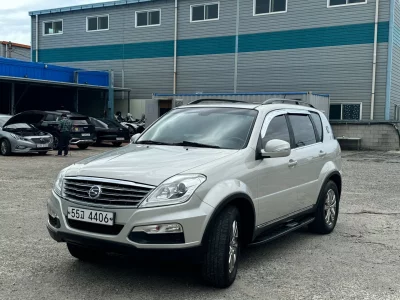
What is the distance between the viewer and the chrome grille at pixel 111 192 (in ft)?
12.8

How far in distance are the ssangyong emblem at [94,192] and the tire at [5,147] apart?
13.4 meters

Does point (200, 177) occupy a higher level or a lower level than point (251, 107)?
lower

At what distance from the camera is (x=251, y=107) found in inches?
212

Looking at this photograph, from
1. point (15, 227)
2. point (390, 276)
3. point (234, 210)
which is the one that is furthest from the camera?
point (15, 227)

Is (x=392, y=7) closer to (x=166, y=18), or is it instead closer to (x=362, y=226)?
(x=166, y=18)

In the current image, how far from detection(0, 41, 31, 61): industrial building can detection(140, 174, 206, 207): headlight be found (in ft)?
137

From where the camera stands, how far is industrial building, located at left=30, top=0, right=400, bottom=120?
2317 centimetres

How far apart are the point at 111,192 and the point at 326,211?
3539 millimetres

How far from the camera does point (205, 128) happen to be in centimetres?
519

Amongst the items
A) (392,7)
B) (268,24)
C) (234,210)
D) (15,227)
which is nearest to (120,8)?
(268,24)

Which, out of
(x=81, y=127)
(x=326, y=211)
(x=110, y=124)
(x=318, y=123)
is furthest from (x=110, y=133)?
(x=326, y=211)

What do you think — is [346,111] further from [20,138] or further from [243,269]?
[243,269]

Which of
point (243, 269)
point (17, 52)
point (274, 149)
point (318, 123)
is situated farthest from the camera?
point (17, 52)

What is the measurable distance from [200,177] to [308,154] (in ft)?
7.49
